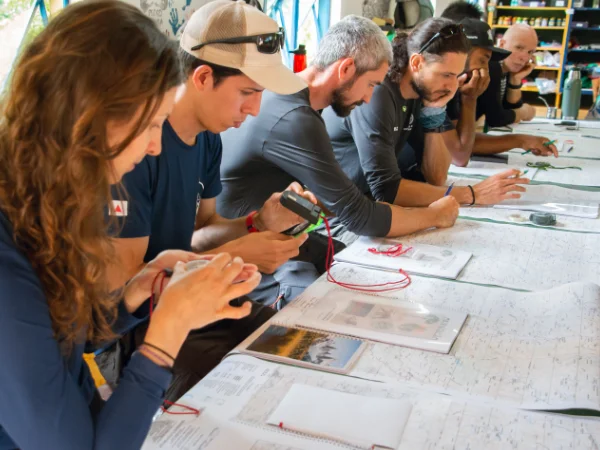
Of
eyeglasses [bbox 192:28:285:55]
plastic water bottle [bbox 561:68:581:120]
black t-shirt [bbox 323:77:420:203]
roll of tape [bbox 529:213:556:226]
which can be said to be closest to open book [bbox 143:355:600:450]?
eyeglasses [bbox 192:28:285:55]

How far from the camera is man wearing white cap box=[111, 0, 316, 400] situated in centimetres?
148

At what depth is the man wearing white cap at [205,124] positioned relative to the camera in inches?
58.4

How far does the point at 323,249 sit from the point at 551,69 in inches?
262

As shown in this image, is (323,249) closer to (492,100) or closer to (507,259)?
(507,259)

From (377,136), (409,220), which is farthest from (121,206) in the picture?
(377,136)

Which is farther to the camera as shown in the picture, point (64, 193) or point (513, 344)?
point (513, 344)

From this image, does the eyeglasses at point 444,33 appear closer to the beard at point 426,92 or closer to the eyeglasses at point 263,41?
the beard at point 426,92

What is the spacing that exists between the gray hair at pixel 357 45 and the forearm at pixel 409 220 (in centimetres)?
48

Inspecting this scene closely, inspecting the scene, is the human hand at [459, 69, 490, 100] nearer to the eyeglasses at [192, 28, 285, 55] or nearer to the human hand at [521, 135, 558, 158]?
the human hand at [521, 135, 558, 158]

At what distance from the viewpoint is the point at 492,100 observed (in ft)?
13.1

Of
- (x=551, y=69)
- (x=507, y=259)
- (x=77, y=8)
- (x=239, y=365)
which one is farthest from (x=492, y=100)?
(x=551, y=69)

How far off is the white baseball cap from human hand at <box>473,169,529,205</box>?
1.01 m

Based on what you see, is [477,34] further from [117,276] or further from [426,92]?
[117,276]

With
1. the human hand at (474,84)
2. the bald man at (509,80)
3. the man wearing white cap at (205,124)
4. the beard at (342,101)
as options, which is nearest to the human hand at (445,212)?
the beard at (342,101)
